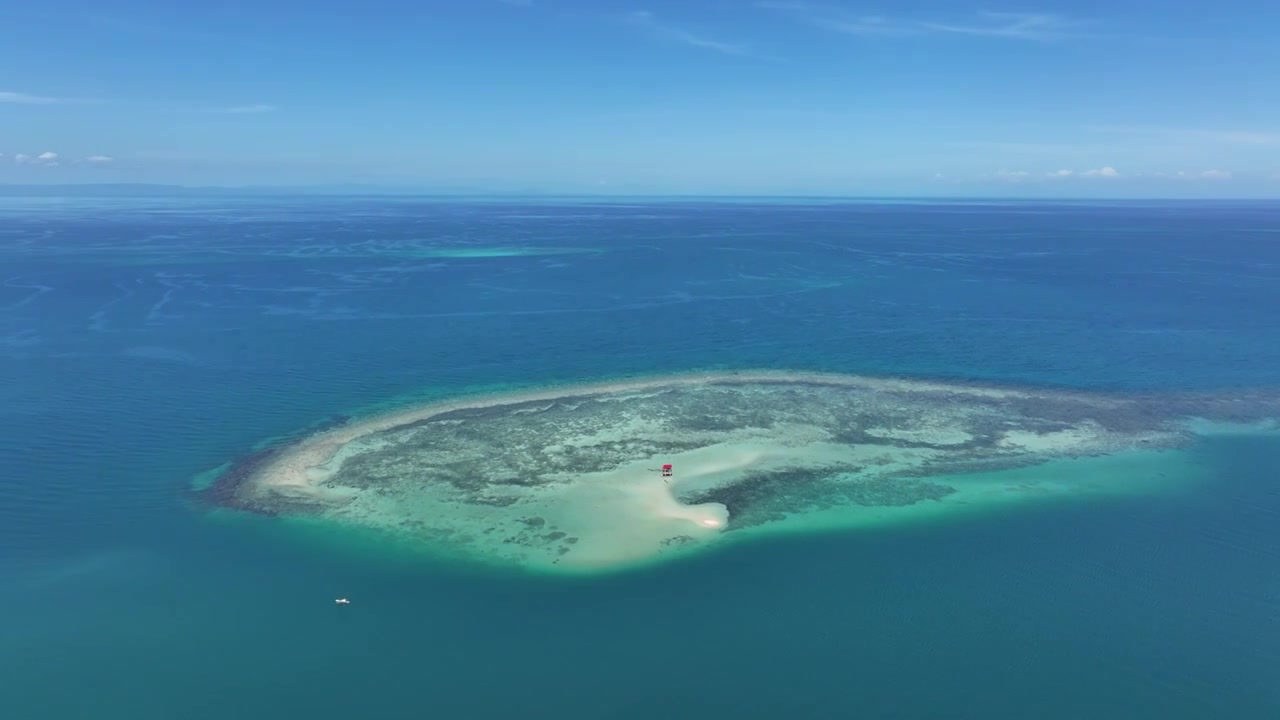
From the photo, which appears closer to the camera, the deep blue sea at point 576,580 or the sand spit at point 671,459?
the deep blue sea at point 576,580

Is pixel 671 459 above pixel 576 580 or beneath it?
above

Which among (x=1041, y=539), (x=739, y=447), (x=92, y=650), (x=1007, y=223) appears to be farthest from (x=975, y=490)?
(x=1007, y=223)

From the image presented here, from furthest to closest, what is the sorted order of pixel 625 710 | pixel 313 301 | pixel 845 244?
pixel 845 244
pixel 313 301
pixel 625 710

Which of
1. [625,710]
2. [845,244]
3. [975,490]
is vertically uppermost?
[845,244]

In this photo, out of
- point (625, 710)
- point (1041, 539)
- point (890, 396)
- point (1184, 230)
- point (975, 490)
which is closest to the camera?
point (625, 710)

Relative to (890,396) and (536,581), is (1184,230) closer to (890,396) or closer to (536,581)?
(890,396)

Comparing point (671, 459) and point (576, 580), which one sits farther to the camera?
point (671, 459)

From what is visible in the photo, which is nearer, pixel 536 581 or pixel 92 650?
pixel 92 650

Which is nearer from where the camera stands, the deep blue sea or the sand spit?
the deep blue sea
